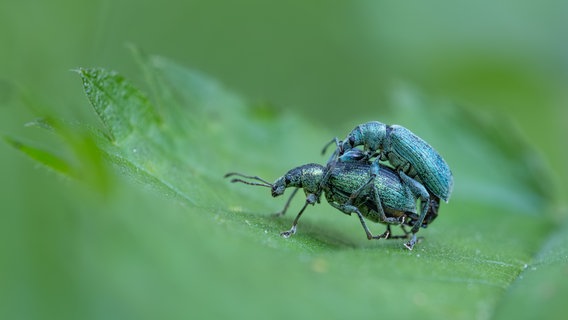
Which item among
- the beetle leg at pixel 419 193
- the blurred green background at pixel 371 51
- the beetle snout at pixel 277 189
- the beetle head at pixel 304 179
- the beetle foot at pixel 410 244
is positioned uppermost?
the blurred green background at pixel 371 51

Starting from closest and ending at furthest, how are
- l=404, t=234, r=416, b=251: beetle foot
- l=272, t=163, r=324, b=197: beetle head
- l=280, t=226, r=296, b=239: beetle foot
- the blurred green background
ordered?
l=280, t=226, r=296, b=239: beetle foot
l=404, t=234, r=416, b=251: beetle foot
l=272, t=163, r=324, b=197: beetle head
the blurred green background

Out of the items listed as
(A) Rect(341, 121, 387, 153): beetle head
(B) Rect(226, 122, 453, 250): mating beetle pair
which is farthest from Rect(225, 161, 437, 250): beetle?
(A) Rect(341, 121, 387, 153): beetle head

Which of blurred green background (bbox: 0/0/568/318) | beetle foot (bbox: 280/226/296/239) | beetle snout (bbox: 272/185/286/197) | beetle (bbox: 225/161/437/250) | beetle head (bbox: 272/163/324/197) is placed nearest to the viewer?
beetle foot (bbox: 280/226/296/239)

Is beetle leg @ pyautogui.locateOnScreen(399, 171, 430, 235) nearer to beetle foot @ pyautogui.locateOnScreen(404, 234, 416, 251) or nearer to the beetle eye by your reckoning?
beetle foot @ pyautogui.locateOnScreen(404, 234, 416, 251)

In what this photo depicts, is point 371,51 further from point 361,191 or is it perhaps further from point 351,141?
point 361,191

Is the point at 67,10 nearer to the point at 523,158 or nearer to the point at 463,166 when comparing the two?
the point at 463,166

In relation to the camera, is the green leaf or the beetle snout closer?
the green leaf

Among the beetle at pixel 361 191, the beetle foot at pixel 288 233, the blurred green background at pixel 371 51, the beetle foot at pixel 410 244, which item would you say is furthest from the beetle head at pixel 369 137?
the blurred green background at pixel 371 51

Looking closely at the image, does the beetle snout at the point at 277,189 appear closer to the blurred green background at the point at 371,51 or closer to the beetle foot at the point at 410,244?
the beetle foot at the point at 410,244
